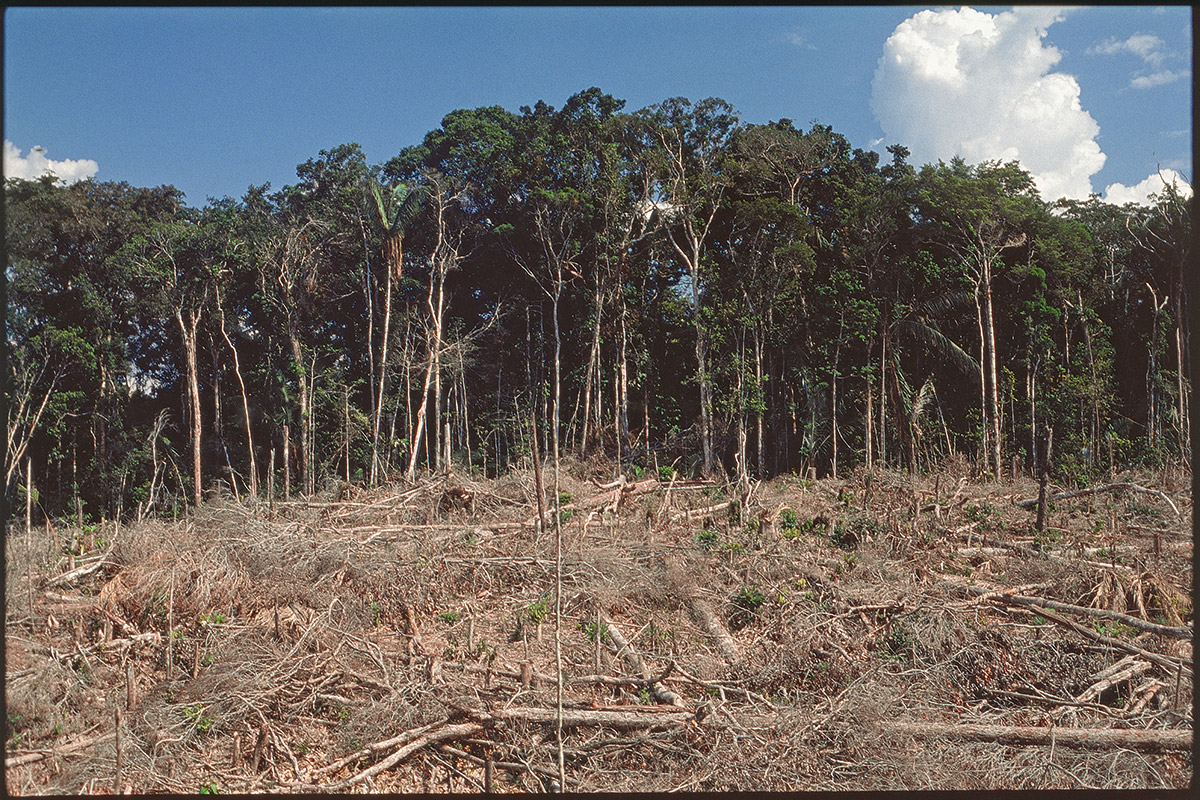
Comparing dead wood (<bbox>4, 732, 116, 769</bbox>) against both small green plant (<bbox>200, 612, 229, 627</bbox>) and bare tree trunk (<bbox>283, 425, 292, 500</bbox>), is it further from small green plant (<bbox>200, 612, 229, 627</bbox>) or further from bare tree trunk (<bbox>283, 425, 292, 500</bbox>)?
bare tree trunk (<bbox>283, 425, 292, 500</bbox>)

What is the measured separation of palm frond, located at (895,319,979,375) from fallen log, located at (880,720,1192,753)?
53.5ft

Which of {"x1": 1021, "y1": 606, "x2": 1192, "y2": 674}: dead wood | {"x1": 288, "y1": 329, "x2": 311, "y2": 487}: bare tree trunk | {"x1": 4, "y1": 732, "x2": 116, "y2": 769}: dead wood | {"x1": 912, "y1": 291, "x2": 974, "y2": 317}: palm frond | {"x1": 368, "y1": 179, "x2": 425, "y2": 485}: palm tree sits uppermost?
{"x1": 368, "y1": 179, "x2": 425, "y2": 485}: palm tree

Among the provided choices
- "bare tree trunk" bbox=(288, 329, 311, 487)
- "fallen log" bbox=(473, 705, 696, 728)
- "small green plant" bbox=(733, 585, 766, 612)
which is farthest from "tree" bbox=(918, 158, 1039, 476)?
"bare tree trunk" bbox=(288, 329, 311, 487)

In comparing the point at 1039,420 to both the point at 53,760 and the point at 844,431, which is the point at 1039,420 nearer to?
the point at 844,431

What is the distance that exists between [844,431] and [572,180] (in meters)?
10.7

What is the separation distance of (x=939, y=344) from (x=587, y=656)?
1781cm

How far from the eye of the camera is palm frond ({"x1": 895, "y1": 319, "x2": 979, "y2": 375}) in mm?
20188

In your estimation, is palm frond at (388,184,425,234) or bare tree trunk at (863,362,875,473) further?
palm frond at (388,184,425,234)

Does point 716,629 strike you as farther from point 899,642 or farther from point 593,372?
point 593,372

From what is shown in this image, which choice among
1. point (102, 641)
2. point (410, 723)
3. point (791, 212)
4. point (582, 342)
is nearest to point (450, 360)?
point (582, 342)

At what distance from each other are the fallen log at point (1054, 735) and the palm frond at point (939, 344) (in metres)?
16.3

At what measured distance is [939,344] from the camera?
20.6 m

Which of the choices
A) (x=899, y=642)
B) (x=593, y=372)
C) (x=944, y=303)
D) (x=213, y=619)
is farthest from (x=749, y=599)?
(x=944, y=303)

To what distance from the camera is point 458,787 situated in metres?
4.78
